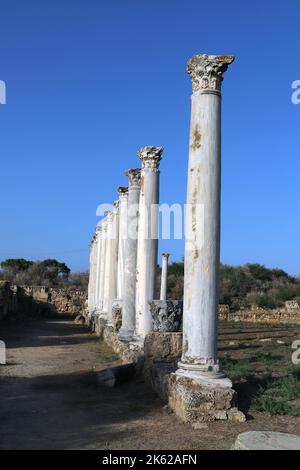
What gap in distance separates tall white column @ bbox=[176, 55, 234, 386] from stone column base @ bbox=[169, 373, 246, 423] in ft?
0.73

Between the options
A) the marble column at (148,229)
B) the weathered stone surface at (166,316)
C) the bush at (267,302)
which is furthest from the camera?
the bush at (267,302)

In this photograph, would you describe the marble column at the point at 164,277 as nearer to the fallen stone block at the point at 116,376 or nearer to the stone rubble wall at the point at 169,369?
the stone rubble wall at the point at 169,369

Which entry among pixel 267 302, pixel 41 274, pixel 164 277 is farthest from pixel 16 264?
pixel 164 277

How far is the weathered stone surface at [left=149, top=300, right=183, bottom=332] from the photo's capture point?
984cm

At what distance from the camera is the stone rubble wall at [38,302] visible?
27219mm

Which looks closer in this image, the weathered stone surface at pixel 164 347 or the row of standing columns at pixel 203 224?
the row of standing columns at pixel 203 224

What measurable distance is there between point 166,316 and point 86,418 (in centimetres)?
309

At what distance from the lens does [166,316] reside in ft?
32.3

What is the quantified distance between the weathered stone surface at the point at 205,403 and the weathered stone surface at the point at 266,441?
140 centimetres

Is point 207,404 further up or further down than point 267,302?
further down

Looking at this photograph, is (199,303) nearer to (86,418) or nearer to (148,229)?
(86,418)

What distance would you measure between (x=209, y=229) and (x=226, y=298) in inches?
1387

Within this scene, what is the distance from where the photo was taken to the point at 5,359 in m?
12.8

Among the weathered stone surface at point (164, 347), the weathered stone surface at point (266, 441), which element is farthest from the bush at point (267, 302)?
the weathered stone surface at point (266, 441)
